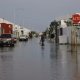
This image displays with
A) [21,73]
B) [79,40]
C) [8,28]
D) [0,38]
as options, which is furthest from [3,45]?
[21,73]

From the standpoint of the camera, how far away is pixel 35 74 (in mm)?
15203

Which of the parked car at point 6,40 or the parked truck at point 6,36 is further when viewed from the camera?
the parked truck at point 6,36

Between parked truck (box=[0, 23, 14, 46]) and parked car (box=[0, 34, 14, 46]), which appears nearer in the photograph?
parked car (box=[0, 34, 14, 46])

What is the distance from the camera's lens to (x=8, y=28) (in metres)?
56.0

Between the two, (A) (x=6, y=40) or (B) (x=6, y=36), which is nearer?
(A) (x=6, y=40)

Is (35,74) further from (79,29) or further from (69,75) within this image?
(79,29)

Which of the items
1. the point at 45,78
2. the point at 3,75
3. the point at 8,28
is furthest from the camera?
the point at 8,28

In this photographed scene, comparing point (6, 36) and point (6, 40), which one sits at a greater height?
point (6, 36)

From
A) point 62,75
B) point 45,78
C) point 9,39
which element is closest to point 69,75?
point 62,75

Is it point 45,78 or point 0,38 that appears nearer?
point 45,78

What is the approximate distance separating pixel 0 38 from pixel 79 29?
46.1 feet

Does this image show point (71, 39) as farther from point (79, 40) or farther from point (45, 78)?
point (45, 78)

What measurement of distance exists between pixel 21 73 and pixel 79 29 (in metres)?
43.2

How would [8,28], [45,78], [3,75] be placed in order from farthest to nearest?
1. [8,28]
2. [3,75]
3. [45,78]
